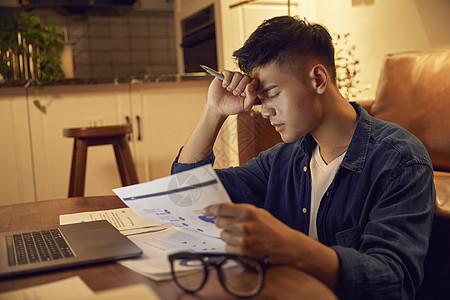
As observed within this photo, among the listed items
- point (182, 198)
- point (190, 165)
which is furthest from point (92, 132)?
point (182, 198)

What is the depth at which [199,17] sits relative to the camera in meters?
3.94

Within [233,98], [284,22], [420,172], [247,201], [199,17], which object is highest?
[199,17]

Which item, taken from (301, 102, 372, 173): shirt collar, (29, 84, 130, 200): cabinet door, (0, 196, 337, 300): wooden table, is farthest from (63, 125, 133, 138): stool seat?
(0, 196, 337, 300): wooden table

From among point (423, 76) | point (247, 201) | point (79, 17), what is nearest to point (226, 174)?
point (247, 201)

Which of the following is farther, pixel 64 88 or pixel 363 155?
pixel 64 88

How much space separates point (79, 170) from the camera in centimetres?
242

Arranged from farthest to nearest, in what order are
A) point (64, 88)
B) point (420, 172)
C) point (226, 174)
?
point (64, 88) < point (226, 174) < point (420, 172)

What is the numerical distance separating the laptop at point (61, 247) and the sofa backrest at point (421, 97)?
52.8 inches

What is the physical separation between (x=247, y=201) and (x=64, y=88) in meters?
2.05

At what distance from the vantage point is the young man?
2.09 ft

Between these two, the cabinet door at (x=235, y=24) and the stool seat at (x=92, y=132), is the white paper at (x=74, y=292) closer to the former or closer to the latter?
the stool seat at (x=92, y=132)

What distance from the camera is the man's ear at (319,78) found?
1049mm

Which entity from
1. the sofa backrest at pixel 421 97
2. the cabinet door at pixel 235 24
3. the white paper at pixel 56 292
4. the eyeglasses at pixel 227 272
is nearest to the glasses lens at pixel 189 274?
the eyeglasses at pixel 227 272

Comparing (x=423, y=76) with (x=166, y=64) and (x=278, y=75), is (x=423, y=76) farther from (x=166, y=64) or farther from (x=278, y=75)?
(x=166, y=64)
